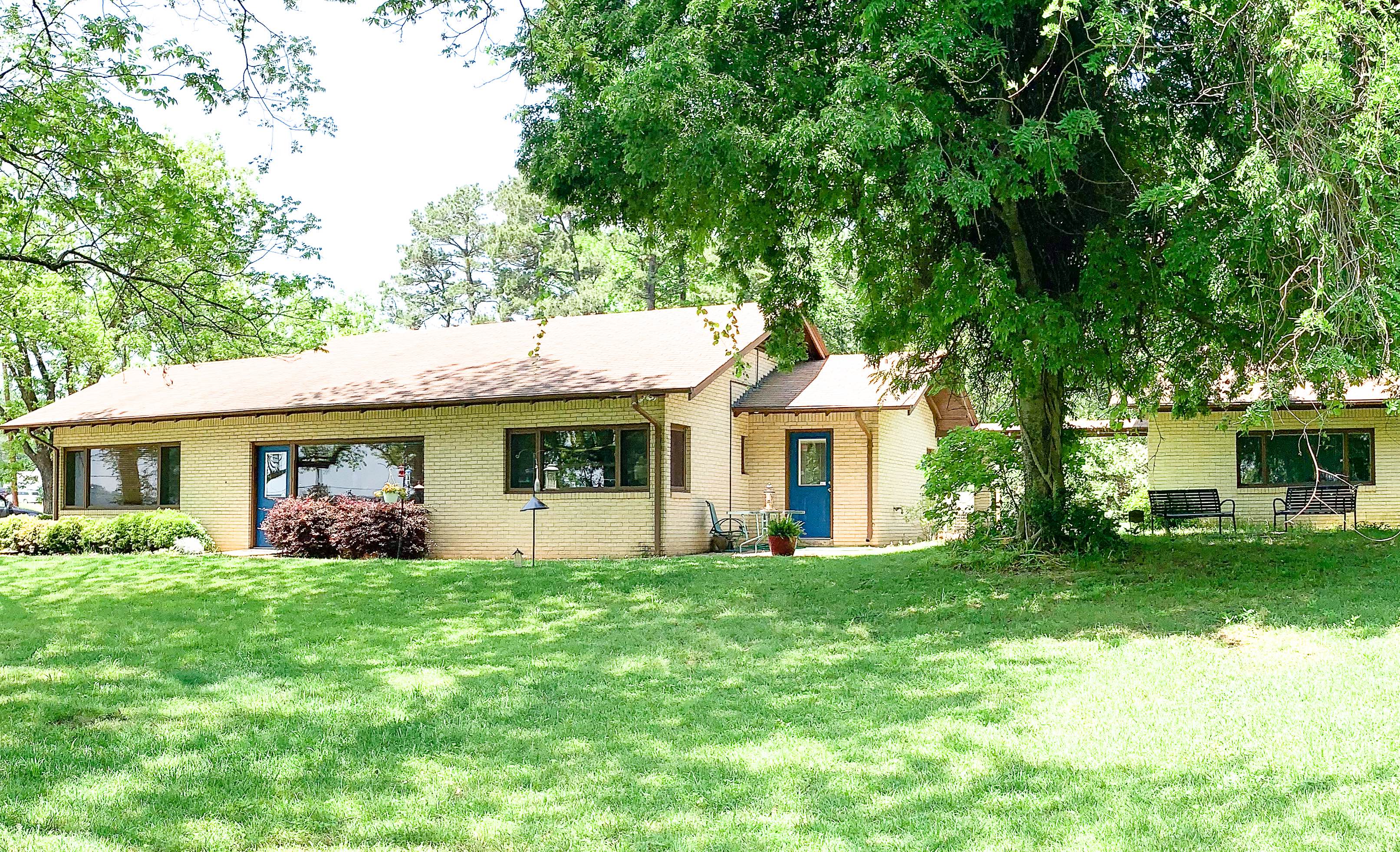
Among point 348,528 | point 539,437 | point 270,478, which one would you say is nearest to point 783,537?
point 539,437

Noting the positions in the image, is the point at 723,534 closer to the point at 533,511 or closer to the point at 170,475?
the point at 533,511

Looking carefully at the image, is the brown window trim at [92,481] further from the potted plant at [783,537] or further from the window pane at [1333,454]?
the window pane at [1333,454]

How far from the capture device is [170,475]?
2300cm

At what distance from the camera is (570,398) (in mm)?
17812

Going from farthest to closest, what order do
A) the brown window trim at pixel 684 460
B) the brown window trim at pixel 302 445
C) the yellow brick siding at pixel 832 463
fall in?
1. the yellow brick siding at pixel 832 463
2. the brown window trim at pixel 302 445
3. the brown window trim at pixel 684 460

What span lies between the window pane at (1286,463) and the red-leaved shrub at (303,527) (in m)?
18.5

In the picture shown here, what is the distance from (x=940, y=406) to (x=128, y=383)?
18954mm

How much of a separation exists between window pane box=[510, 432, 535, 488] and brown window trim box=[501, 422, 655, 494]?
0.13 feet

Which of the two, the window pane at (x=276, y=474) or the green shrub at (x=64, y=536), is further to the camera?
the window pane at (x=276, y=474)

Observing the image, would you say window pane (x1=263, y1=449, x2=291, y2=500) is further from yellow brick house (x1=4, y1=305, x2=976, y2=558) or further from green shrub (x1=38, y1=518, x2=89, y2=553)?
green shrub (x1=38, y1=518, x2=89, y2=553)

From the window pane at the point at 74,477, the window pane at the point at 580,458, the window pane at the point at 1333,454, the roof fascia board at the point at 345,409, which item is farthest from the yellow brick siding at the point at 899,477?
the window pane at the point at 74,477

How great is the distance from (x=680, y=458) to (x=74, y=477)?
14.4 m

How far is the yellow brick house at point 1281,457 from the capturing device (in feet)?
73.0

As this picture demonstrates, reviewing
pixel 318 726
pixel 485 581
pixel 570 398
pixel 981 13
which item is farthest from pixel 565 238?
pixel 318 726
